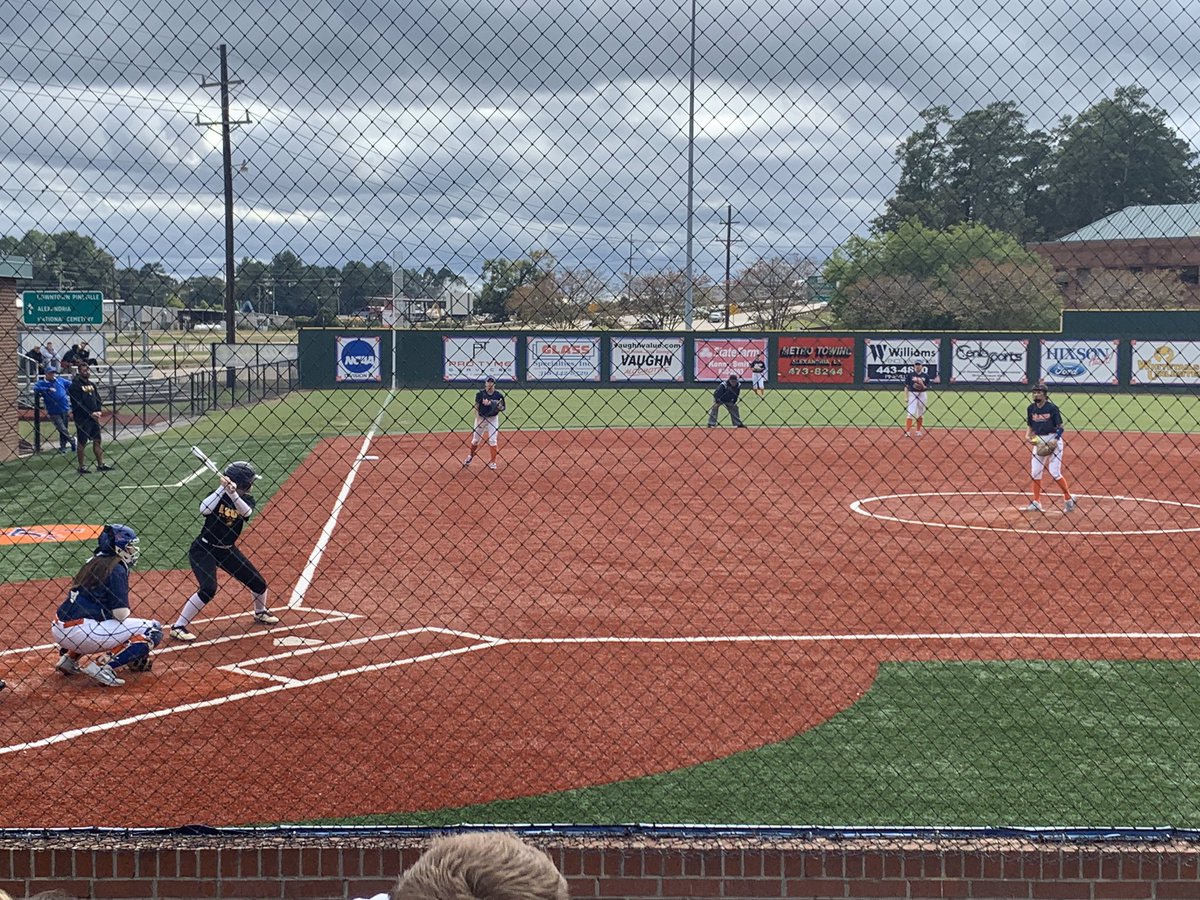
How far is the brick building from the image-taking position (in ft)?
24.7

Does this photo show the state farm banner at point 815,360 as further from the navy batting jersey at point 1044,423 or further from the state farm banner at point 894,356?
the navy batting jersey at point 1044,423

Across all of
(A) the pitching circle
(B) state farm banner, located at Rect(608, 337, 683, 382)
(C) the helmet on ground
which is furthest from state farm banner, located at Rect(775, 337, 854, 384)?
(C) the helmet on ground

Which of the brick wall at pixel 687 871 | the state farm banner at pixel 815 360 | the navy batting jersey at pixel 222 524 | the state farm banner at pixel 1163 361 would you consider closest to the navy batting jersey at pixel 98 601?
the navy batting jersey at pixel 222 524

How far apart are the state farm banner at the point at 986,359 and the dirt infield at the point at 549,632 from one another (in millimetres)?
20278

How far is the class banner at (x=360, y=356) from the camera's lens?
42.3m

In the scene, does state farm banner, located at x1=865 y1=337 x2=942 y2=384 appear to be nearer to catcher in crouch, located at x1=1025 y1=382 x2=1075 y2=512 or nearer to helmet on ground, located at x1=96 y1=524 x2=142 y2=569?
catcher in crouch, located at x1=1025 y1=382 x2=1075 y2=512

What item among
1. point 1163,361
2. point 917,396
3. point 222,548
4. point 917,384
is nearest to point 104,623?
point 222,548

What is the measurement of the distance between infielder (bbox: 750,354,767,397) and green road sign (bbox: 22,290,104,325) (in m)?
20.6

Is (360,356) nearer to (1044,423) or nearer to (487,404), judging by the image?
(487,404)

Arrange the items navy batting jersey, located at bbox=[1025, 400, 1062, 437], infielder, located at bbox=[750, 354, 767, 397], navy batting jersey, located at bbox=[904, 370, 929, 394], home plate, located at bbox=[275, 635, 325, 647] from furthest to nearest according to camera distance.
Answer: infielder, located at bbox=[750, 354, 767, 397] → navy batting jersey, located at bbox=[904, 370, 929, 394] → navy batting jersey, located at bbox=[1025, 400, 1062, 437] → home plate, located at bbox=[275, 635, 325, 647]

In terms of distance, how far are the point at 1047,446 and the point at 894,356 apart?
2532cm

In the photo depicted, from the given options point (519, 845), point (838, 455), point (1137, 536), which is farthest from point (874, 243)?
point (838, 455)

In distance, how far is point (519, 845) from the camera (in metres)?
2.60

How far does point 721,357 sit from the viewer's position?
1759 inches
